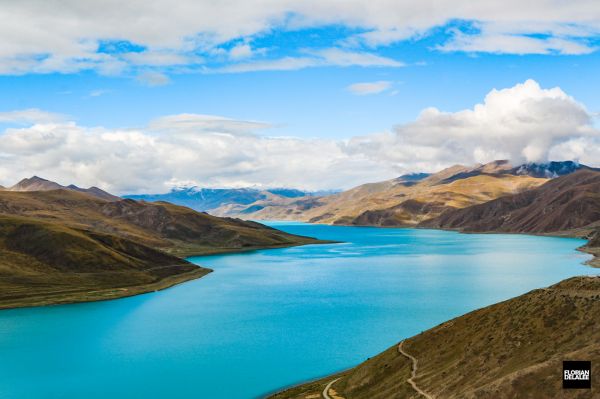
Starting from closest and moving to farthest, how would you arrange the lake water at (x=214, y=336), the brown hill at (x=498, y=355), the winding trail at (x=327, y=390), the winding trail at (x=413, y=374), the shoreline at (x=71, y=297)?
the brown hill at (x=498, y=355) → the winding trail at (x=413, y=374) → the winding trail at (x=327, y=390) → the lake water at (x=214, y=336) → the shoreline at (x=71, y=297)

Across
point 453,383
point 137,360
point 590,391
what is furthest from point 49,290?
point 590,391

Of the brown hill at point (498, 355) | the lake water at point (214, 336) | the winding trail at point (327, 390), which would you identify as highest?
the brown hill at point (498, 355)

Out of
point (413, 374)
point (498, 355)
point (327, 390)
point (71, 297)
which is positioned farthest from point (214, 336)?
point (71, 297)

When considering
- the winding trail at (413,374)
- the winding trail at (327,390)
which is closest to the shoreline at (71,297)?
the winding trail at (327,390)

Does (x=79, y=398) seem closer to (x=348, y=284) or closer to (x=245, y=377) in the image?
(x=245, y=377)

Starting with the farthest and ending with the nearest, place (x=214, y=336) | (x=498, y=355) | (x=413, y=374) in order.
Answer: (x=214, y=336), (x=413, y=374), (x=498, y=355)

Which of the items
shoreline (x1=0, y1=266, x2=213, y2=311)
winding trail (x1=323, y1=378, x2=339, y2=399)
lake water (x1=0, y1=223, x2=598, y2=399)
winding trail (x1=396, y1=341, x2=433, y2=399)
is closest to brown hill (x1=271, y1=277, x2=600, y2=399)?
winding trail (x1=396, y1=341, x2=433, y2=399)

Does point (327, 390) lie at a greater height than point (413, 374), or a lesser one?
lesser

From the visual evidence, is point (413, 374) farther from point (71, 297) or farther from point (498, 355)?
point (71, 297)

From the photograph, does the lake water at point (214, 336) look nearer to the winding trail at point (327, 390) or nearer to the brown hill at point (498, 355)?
the winding trail at point (327, 390)
